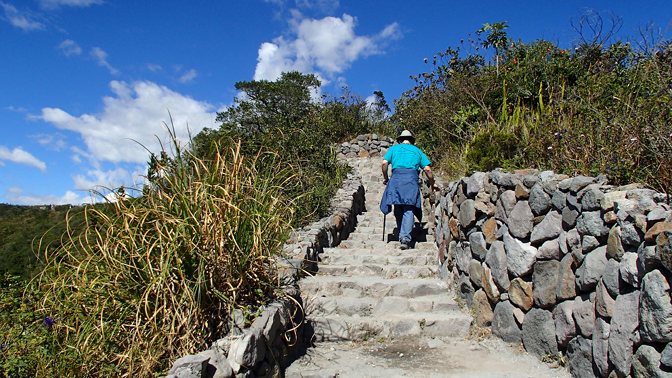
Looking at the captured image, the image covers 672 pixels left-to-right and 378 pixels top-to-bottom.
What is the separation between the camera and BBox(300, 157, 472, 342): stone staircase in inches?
161

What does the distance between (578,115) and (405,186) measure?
233cm

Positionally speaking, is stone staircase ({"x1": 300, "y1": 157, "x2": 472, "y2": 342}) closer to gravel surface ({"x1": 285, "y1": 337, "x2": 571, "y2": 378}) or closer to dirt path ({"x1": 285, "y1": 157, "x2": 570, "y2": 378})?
dirt path ({"x1": 285, "y1": 157, "x2": 570, "y2": 378})

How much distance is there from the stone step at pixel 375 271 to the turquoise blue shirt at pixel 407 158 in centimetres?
160

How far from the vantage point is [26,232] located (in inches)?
227

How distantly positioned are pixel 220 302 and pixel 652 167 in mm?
3161

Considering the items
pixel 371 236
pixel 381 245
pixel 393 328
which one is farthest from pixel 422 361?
pixel 371 236

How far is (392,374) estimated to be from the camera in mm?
3281

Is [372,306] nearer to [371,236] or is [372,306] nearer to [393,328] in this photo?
[393,328]

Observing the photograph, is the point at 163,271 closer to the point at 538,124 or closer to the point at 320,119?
the point at 538,124

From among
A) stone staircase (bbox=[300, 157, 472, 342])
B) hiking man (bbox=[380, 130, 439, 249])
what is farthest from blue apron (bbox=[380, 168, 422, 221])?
stone staircase (bbox=[300, 157, 472, 342])

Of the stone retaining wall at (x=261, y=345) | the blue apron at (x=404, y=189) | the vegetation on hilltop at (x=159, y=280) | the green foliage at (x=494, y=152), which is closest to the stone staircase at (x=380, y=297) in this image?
the stone retaining wall at (x=261, y=345)

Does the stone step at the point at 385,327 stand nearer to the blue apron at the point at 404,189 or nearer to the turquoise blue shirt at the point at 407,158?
the blue apron at the point at 404,189

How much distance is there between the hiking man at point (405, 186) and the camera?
6.02 m

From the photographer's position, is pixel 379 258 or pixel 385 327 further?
pixel 379 258
